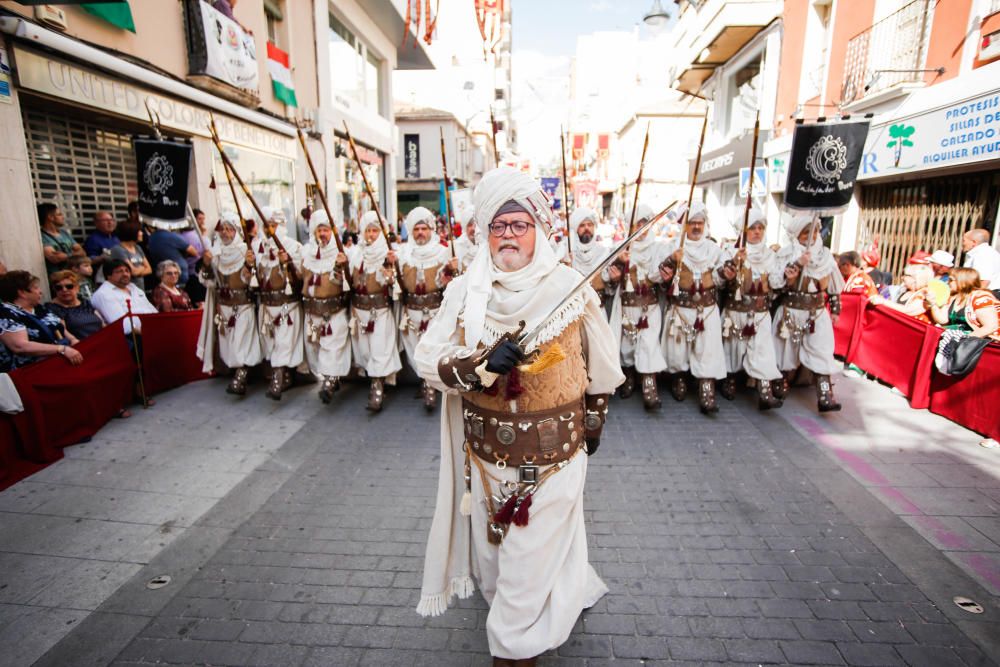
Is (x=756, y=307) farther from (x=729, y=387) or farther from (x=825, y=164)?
(x=825, y=164)

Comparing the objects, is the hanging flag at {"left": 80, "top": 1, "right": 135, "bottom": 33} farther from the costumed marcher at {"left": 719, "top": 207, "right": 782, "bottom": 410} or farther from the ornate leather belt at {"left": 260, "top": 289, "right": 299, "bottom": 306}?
the costumed marcher at {"left": 719, "top": 207, "right": 782, "bottom": 410}

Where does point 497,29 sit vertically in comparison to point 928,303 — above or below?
above

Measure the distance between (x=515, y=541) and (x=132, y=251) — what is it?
6.56 meters

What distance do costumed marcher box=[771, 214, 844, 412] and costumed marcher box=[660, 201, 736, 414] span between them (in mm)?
674

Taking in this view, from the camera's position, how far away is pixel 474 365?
1.96 metres

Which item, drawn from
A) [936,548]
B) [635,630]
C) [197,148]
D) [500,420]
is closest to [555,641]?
[635,630]

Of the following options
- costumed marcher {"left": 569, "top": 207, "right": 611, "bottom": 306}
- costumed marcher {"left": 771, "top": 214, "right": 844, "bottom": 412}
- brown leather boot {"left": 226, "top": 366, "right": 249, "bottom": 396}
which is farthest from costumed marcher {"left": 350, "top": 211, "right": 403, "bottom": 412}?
costumed marcher {"left": 771, "top": 214, "right": 844, "bottom": 412}

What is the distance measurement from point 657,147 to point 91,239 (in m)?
26.9

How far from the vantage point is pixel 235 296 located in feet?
19.8

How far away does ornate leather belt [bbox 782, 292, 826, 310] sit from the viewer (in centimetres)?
555

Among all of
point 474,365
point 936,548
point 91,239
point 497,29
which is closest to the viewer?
point 474,365

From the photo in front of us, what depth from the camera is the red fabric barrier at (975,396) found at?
4.85 meters

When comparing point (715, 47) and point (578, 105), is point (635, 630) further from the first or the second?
point (578, 105)

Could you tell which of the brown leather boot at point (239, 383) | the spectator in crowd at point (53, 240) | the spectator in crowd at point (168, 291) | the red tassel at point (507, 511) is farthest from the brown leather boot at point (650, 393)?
the spectator in crowd at point (53, 240)
